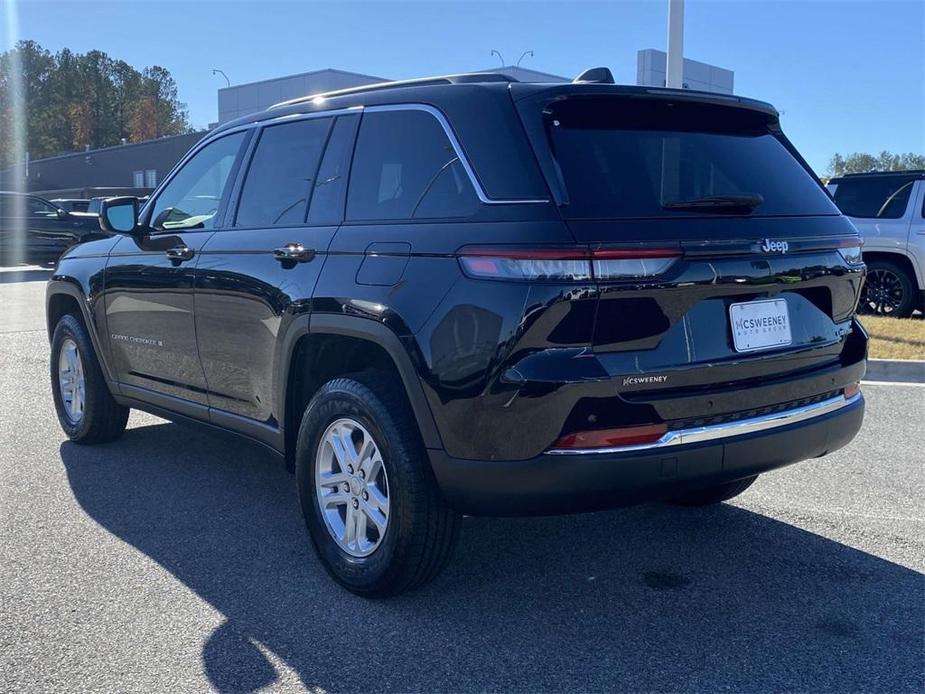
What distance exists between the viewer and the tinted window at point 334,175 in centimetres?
393

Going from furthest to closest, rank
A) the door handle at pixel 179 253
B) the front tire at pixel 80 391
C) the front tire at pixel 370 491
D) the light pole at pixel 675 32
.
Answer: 1. the light pole at pixel 675 32
2. the front tire at pixel 80 391
3. the door handle at pixel 179 253
4. the front tire at pixel 370 491

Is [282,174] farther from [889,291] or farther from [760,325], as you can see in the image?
[889,291]

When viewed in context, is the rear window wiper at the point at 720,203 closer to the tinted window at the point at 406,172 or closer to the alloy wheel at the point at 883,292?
the tinted window at the point at 406,172

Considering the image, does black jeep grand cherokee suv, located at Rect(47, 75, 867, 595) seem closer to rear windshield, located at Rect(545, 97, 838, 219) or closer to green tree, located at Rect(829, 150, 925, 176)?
rear windshield, located at Rect(545, 97, 838, 219)

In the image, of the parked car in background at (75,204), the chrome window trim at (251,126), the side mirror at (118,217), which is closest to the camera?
the chrome window trim at (251,126)

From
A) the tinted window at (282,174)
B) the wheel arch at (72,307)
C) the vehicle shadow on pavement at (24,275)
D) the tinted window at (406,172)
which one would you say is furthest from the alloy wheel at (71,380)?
the vehicle shadow on pavement at (24,275)

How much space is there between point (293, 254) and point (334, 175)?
1.25 feet

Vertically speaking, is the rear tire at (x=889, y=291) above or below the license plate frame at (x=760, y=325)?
below

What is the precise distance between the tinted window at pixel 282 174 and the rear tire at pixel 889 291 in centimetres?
903

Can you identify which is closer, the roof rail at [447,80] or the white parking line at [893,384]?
the roof rail at [447,80]

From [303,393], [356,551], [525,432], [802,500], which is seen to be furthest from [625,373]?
[802,500]

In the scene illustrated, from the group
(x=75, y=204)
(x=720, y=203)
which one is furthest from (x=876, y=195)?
(x=75, y=204)

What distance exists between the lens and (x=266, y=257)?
163 inches

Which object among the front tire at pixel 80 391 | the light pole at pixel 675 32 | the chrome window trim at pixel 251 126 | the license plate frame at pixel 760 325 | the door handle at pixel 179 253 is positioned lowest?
the front tire at pixel 80 391
